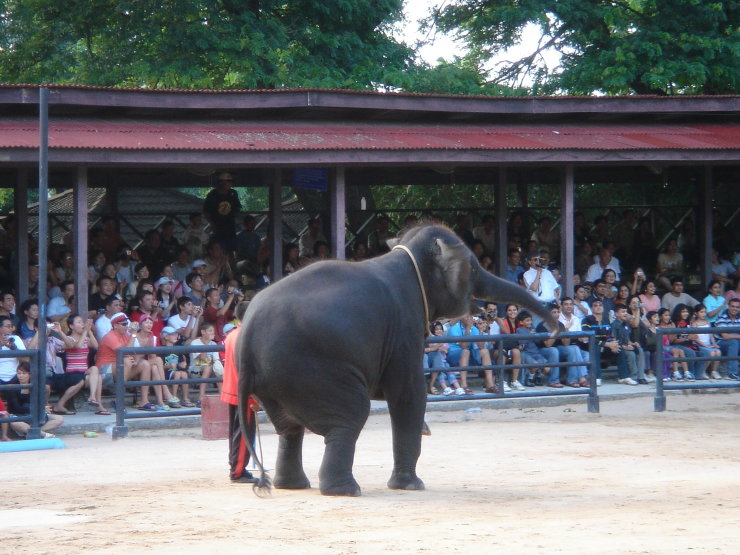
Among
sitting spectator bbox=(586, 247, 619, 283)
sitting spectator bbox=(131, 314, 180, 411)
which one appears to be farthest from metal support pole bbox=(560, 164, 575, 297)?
sitting spectator bbox=(131, 314, 180, 411)

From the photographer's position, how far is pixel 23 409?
12.4 metres

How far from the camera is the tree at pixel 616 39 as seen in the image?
80.5ft

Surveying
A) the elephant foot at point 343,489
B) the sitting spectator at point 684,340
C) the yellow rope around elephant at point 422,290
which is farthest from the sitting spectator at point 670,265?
the elephant foot at point 343,489

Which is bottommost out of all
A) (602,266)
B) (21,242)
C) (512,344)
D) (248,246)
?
(512,344)

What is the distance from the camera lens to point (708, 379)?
646 inches

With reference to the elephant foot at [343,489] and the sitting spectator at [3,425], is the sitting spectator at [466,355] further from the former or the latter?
the elephant foot at [343,489]

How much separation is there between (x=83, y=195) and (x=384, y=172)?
260 inches

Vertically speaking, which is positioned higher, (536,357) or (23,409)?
(536,357)

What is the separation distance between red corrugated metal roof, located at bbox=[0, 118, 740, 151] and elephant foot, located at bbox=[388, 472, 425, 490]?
6.67 meters

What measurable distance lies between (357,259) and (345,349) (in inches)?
361

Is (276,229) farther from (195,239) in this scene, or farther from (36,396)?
(36,396)

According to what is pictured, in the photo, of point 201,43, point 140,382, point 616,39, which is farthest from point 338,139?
point 616,39

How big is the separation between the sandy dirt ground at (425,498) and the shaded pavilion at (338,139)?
3475mm

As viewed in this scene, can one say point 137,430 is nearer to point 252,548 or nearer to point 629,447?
point 629,447
